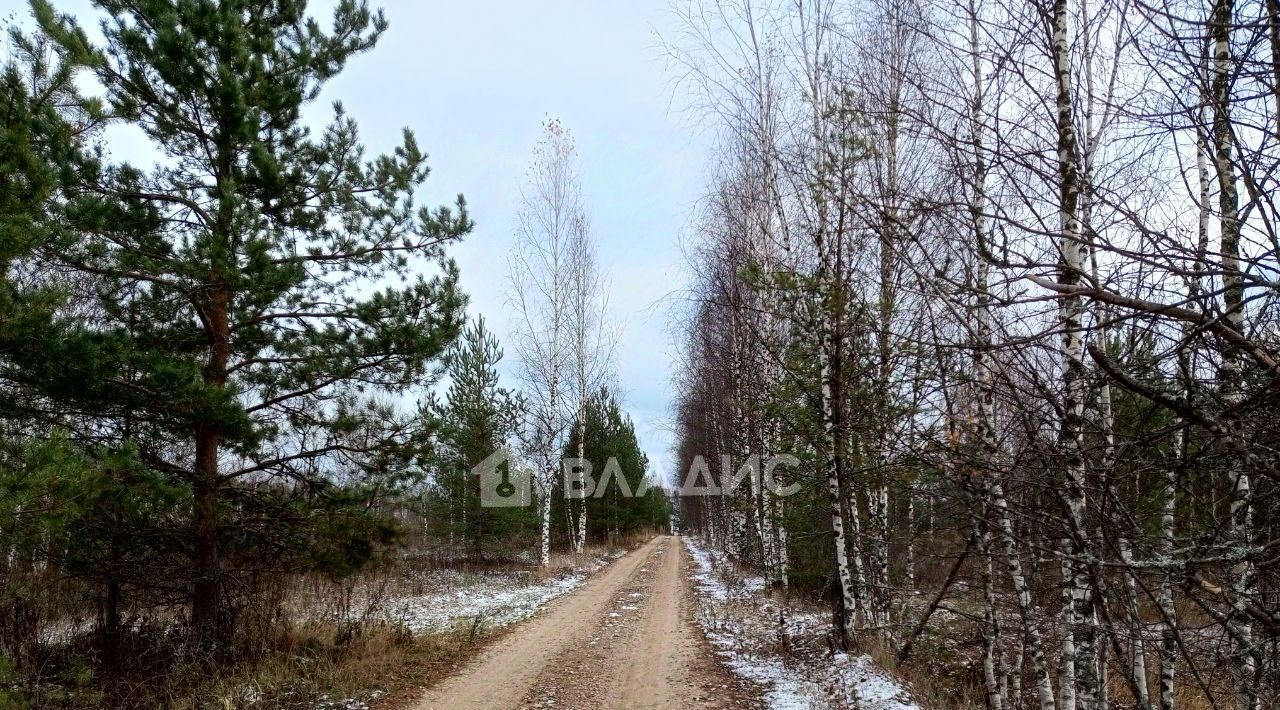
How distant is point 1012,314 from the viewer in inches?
140

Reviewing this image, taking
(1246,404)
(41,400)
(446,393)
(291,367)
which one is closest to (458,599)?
(446,393)

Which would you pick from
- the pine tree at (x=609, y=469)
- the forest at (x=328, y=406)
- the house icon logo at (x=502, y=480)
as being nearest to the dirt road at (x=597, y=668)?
the forest at (x=328, y=406)

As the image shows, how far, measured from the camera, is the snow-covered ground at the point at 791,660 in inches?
236

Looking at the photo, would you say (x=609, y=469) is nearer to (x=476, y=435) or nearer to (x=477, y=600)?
(x=476, y=435)

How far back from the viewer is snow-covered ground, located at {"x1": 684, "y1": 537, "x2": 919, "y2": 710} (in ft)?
19.6

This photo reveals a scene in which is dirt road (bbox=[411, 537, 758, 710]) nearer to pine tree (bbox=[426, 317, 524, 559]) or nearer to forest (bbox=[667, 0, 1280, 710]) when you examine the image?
forest (bbox=[667, 0, 1280, 710])

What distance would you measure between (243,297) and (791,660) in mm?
7528

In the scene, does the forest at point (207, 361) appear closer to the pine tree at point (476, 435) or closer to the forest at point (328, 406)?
the forest at point (328, 406)

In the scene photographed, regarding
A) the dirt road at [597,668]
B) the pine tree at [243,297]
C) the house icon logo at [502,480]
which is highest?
the pine tree at [243,297]

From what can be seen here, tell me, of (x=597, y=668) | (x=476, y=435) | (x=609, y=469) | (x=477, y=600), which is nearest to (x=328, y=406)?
(x=597, y=668)

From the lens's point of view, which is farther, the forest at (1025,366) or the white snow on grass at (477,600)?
the white snow on grass at (477,600)

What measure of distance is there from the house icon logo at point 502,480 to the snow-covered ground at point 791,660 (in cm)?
835

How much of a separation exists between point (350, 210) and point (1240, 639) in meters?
8.30

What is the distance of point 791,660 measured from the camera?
309 inches
